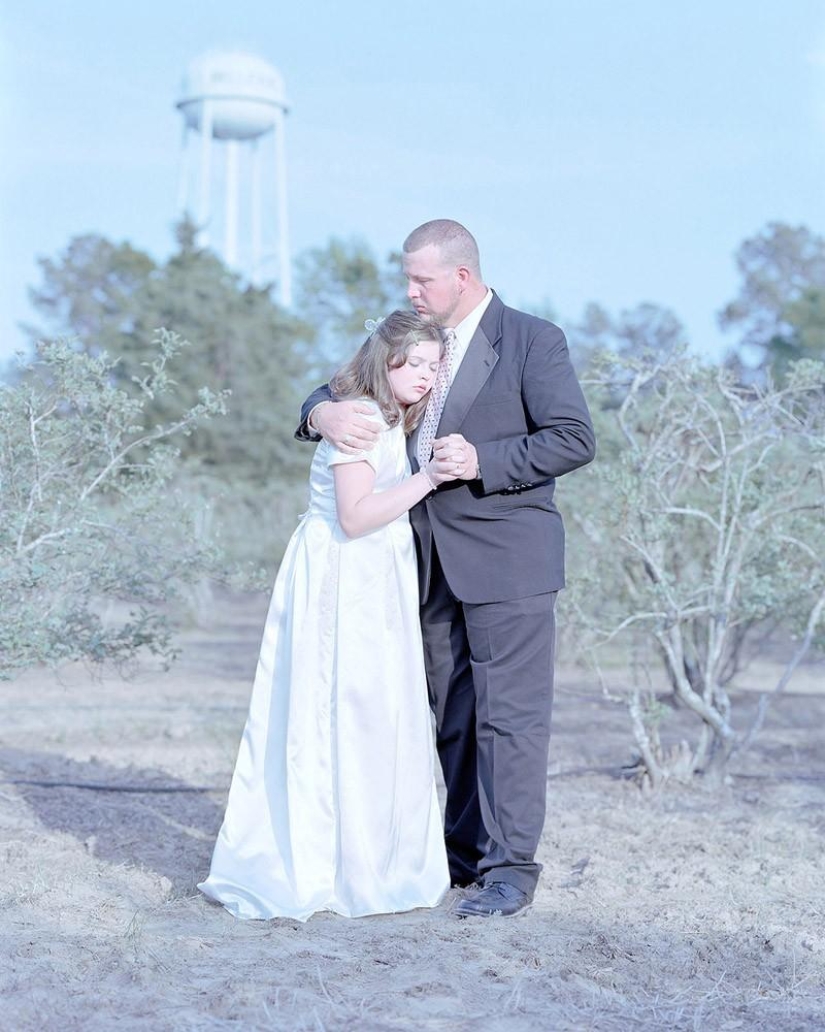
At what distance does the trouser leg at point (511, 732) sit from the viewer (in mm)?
4168

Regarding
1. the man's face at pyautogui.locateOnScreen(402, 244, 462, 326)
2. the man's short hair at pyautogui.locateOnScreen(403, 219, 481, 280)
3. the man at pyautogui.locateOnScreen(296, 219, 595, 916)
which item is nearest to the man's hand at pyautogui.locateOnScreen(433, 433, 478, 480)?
the man at pyautogui.locateOnScreen(296, 219, 595, 916)

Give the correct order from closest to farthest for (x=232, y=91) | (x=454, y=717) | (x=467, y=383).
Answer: (x=467, y=383), (x=454, y=717), (x=232, y=91)

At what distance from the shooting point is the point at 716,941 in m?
3.78

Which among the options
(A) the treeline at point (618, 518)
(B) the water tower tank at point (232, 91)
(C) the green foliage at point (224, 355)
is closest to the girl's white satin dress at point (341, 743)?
(A) the treeline at point (618, 518)

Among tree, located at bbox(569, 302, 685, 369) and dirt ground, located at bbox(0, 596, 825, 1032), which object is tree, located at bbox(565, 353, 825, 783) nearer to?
dirt ground, located at bbox(0, 596, 825, 1032)

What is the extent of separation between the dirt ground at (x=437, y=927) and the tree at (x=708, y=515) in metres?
0.60

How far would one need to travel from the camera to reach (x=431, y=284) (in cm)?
422

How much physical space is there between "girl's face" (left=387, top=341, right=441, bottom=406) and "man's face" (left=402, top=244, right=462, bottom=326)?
0.14 m

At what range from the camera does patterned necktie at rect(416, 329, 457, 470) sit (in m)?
4.25

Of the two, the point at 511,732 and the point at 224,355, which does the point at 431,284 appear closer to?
the point at 511,732

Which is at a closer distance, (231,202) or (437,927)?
(437,927)

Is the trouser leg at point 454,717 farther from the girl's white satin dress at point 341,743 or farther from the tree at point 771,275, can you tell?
the tree at point 771,275

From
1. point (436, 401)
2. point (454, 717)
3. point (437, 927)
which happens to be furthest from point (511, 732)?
point (436, 401)

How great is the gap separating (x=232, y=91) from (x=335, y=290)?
307 inches
